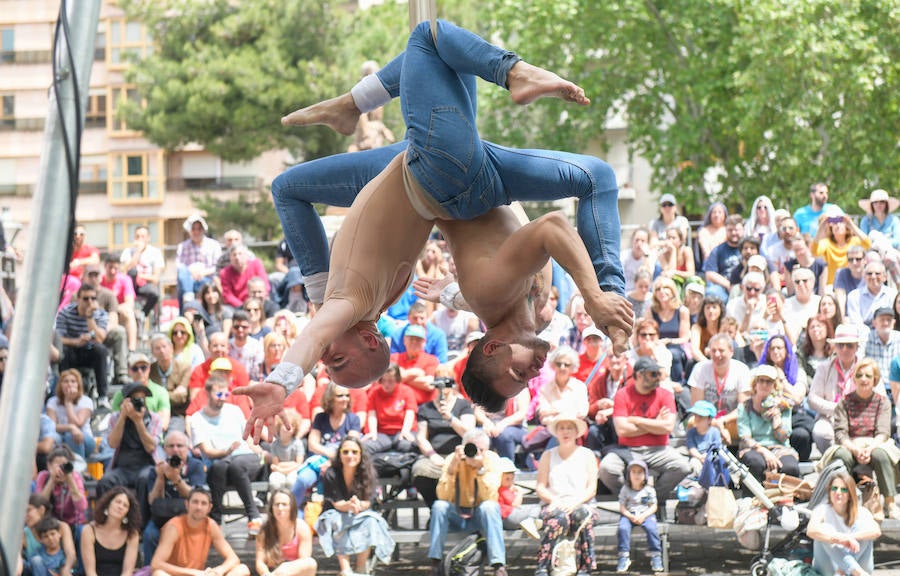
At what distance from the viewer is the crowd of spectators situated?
877cm

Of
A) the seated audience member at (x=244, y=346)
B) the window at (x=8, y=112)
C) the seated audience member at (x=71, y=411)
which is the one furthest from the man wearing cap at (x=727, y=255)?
the window at (x=8, y=112)

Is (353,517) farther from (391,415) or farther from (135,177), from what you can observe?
(135,177)

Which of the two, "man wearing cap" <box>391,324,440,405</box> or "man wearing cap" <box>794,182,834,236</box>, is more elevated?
"man wearing cap" <box>794,182,834,236</box>

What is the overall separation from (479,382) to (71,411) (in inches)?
209

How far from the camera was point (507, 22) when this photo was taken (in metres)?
23.6

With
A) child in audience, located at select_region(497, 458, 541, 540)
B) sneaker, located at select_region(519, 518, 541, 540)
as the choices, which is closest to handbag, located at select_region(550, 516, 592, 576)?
sneaker, located at select_region(519, 518, 541, 540)

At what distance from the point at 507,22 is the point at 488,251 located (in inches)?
769

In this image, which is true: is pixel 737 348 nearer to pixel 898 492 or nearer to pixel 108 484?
pixel 898 492

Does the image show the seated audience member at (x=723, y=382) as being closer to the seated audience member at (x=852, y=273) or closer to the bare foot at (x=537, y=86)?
the seated audience member at (x=852, y=273)

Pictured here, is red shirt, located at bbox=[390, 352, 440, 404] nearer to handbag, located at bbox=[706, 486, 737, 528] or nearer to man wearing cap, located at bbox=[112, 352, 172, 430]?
man wearing cap, located at bbox=[112, 352, 172, 430]

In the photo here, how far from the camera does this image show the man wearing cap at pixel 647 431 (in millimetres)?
8883

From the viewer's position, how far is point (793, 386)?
9.20 m

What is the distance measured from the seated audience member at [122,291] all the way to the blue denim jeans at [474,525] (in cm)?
360

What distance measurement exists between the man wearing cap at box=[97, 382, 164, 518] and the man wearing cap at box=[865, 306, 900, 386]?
188 inches
